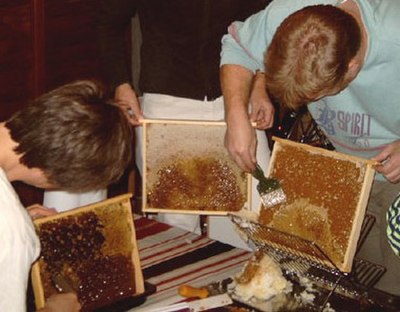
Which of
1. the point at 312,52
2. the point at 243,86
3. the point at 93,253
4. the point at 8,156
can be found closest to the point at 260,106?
the point at 243,86

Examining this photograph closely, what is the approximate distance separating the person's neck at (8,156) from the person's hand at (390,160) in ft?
3.59

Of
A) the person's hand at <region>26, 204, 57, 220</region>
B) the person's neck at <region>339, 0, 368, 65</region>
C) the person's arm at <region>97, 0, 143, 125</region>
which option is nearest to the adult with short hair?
the person's neck at <region>339, 0, 368, 65</region>

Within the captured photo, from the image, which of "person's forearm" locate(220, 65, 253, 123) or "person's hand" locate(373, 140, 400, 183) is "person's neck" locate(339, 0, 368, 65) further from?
"person's forearm" locate(220, 65, 253, 123)

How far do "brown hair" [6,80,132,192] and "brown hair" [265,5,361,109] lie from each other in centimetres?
47

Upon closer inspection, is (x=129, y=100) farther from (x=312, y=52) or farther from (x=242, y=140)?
(x=312, y=52)

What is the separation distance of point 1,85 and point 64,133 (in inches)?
80.4

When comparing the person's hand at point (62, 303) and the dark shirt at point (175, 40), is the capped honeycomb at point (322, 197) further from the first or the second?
the person's hand at point (62, 303)

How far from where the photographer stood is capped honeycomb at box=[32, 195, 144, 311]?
6.72 ft

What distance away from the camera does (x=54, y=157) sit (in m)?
1.79

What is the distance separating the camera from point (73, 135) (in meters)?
Result: 1.79

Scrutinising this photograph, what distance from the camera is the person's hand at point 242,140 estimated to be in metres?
2.38

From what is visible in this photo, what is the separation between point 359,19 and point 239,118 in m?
0.55

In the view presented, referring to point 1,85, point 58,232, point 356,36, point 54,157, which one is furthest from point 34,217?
point 1,85

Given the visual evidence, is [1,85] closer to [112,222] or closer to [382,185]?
[112,222]
